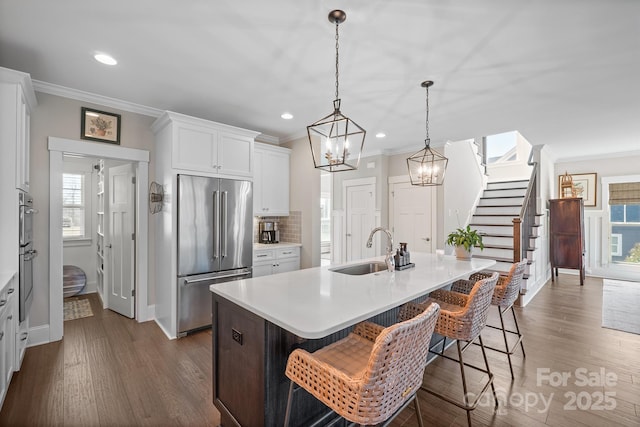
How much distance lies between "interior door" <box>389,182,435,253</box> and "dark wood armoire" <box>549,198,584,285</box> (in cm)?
293

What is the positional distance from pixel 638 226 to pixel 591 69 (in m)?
5.45

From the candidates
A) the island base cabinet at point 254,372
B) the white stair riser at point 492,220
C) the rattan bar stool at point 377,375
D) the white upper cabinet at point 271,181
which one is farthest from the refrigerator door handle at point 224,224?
the white stair riser at point 492,220

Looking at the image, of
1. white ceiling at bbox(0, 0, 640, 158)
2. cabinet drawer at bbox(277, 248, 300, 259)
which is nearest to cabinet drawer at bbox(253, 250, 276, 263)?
cabinet drawer at bbox(277, 248, 300, 259)

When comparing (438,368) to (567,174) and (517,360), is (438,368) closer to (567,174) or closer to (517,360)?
(517,360)

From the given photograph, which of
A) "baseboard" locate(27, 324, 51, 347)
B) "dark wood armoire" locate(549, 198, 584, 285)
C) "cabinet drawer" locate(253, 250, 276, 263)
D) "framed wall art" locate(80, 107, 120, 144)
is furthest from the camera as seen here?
"dark wood armoire" locate(549, 198, 584, 285)

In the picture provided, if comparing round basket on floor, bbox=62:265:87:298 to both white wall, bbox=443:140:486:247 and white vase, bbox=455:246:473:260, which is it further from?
white wall, bbox=443:140:486:247

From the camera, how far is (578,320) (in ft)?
12.3

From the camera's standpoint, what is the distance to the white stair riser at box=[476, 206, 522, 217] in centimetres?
556

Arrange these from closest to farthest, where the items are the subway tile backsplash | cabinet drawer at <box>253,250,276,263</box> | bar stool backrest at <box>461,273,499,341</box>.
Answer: bar stool backrest at <box>461,273,499,341</box> < cabinet drawer at <box>253,250,276,263</box> < the subway tile backsplash

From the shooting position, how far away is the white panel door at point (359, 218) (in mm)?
6027

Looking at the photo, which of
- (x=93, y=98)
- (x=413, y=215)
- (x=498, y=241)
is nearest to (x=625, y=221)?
(x=498, y=241)

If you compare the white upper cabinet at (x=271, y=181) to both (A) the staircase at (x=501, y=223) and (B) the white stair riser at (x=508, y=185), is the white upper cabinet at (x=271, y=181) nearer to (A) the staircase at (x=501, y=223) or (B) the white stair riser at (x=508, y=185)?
(A) the staircase at (x=501, y=223)

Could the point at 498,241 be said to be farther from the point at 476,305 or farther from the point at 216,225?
the point at 216,225

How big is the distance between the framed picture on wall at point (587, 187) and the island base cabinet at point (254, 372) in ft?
24.3
